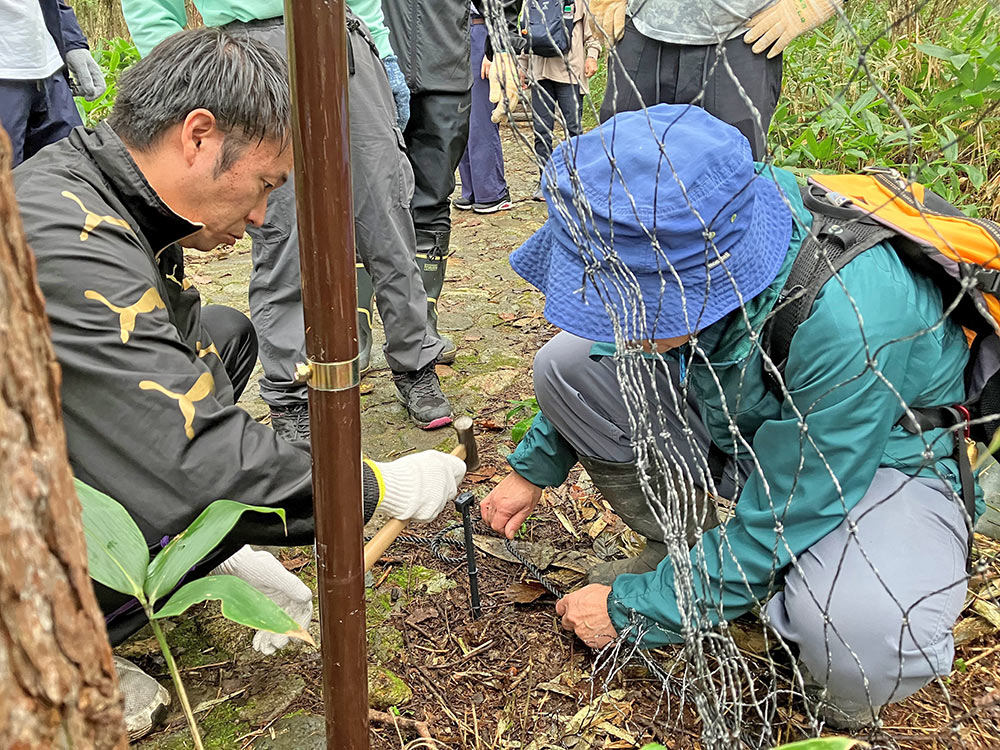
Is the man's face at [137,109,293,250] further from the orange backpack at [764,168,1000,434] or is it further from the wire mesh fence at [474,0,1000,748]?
the orange backpack at [764,168,1000,434]

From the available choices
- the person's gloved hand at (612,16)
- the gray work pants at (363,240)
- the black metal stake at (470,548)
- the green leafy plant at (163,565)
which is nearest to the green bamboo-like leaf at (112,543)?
the green leafy plant at (163,565)

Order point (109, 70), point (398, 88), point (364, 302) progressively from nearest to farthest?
point (398, 88) < point (364, 302) < point (109, 70)

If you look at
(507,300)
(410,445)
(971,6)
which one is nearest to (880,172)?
(410,445)

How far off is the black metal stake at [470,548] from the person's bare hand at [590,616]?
9.3 inches

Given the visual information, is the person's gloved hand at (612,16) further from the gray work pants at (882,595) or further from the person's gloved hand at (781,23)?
the gray work pants at (882,595)

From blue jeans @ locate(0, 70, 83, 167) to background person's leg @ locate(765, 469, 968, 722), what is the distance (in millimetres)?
2612

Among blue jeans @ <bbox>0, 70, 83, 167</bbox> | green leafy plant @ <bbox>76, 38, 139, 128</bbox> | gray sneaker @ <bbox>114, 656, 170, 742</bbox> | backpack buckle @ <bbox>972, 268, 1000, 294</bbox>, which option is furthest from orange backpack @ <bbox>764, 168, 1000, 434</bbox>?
green leafy plant @ <bbox>76, 38, 139, 128</bbox>

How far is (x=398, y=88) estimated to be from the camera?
2.97m

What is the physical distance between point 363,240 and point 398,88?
64cm

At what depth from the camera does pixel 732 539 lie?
1.69 metres

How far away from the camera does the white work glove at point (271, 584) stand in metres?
1.95

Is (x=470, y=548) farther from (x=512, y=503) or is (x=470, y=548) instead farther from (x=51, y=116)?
(x=51, y=116)

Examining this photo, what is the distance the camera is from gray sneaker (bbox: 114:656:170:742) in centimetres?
174

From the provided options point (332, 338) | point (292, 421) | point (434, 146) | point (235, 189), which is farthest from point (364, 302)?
point (332, 338)
